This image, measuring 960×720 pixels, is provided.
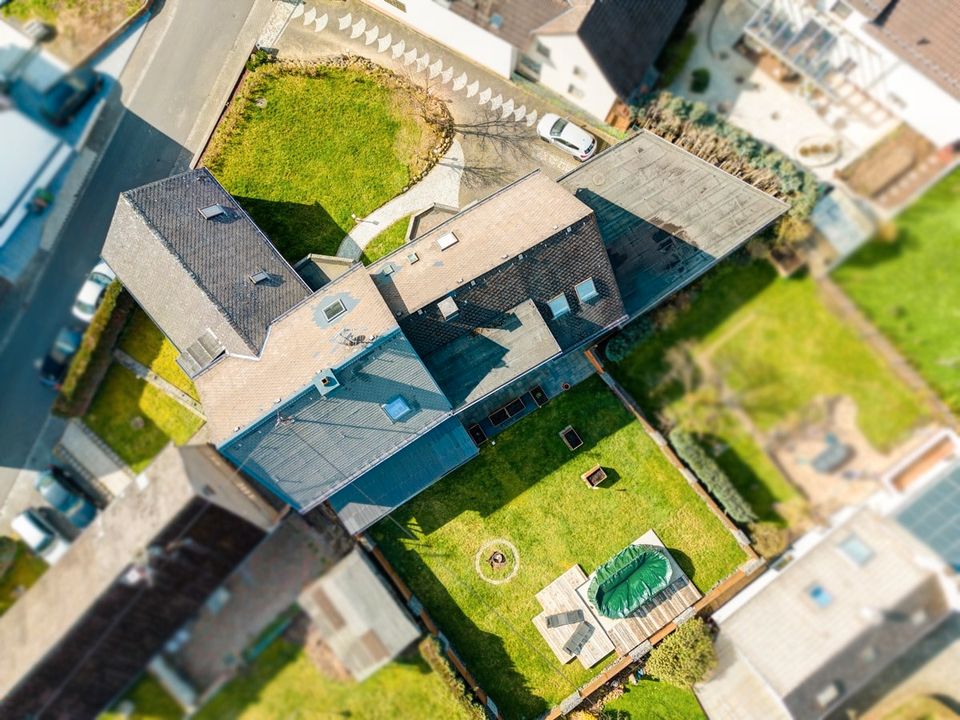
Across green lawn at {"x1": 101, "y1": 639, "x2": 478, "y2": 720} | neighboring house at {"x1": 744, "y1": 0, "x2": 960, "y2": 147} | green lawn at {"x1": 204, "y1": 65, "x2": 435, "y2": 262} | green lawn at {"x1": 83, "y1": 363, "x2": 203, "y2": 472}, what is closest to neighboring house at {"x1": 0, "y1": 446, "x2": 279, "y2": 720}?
green lawn at {"x1": 101, "y1": 639, "x2": 478, "y2": 720}

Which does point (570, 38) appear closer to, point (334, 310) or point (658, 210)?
point (658, 210)

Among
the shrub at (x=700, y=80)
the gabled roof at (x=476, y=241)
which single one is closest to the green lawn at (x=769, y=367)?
the gabled roof at (x=476, y=241)

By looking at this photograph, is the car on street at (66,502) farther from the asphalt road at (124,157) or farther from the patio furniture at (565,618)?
the patio furniture at (565,618)

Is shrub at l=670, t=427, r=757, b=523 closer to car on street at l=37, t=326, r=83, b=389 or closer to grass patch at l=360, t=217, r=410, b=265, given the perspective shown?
grass patch at l=360, t=217, r=410, b=265

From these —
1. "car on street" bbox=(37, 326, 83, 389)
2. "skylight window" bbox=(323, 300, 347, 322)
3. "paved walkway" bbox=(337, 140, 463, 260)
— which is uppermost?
"car on street" bbox=(37, 326, 83, 389)

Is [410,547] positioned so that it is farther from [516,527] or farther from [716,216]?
[716,216]
